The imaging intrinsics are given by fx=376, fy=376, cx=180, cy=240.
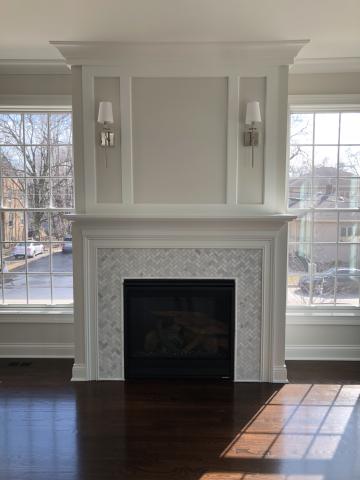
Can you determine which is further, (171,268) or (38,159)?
(38,159)

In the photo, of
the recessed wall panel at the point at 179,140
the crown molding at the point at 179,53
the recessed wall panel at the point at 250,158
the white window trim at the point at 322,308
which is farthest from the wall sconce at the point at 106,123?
the white window trim at the point at 322,308

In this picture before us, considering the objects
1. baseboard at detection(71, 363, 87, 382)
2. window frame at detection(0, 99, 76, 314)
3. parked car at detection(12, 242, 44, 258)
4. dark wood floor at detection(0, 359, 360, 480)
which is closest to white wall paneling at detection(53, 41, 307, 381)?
baseboard at detection(71, 363, 87, 382)

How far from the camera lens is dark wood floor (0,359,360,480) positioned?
84.1 inches

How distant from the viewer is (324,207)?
361 centimetres

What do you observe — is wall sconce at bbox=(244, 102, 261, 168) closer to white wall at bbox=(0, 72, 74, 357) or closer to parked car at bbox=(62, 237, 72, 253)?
parked car at bbox=(62, 237, 72, 253)

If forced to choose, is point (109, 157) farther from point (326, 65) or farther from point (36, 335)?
point (326, 65)

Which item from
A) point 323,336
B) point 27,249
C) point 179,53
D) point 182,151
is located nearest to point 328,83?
point 179,53

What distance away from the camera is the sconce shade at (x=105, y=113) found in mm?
2844

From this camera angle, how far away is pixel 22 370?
3375mm

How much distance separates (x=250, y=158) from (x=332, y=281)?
1.55 meters

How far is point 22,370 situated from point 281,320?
2326mm

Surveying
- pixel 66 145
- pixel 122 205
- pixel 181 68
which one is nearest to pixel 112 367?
pixel 122 205

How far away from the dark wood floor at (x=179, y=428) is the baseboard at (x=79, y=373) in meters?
0.07

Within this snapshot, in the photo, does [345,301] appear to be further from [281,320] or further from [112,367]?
[112,367]
